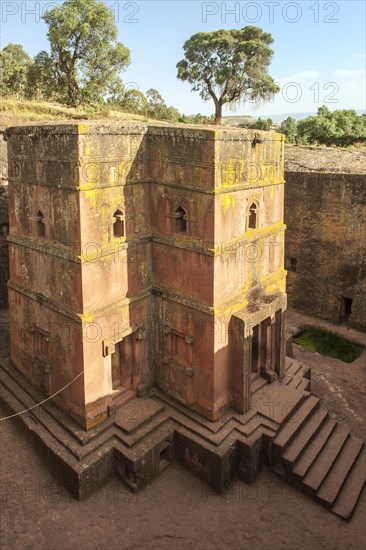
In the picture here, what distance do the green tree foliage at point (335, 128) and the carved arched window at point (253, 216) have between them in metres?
23.0

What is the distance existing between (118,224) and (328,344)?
9999 mm

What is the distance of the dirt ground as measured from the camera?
8672mm

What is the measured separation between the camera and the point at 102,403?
10289 millimetres

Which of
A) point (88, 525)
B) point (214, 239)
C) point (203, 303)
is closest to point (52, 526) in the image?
point (88, 525)

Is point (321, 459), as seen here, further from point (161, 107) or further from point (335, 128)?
point (161, 107)

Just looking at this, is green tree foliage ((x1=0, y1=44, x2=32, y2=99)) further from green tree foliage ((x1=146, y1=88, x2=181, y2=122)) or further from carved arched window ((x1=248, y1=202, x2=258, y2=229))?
carved arched window ((x1=248, y1=202, x2=258, y2=229))

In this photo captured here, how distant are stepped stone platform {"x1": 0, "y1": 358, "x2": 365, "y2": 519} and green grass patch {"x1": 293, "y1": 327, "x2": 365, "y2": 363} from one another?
4995mm

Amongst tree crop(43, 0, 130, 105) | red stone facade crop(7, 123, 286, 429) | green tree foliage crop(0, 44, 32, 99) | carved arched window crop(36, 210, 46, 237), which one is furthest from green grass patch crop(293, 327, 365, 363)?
green tree foliage crop(0, 44, 32, 99)

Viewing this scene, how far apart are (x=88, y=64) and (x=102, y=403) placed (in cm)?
2737

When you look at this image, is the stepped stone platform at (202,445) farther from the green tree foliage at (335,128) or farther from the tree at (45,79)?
the tree at (45,79)

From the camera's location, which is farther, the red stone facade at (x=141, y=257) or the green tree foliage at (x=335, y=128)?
the green tree foliage at (x=335, y=128)

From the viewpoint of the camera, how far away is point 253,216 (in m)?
10.8

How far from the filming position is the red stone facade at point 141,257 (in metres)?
9.38

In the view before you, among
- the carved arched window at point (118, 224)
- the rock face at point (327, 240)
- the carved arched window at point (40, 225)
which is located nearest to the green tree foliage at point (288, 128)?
the rock face at point (327, 240)
